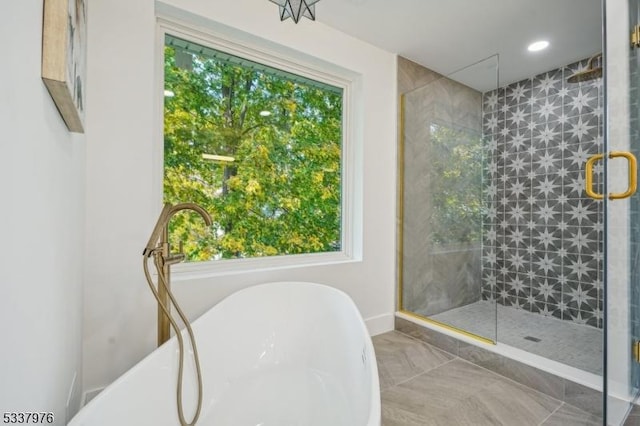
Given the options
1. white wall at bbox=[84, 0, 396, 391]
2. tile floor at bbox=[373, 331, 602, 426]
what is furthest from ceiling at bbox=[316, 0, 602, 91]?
tile floor at bbox=[373, 331, 602, 426]

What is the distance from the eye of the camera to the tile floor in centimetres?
155

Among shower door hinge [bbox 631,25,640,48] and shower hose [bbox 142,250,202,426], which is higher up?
shower door hinge [bbox 631,25,640,48]

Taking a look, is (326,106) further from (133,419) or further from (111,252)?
(133,419)

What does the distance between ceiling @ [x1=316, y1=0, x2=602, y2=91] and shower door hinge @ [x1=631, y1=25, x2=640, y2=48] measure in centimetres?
74

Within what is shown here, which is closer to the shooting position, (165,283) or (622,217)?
(165,283)

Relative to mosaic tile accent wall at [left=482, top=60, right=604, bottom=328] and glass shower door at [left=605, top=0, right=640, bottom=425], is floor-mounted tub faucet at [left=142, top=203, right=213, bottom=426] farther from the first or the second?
mosaic tile accent wall at [left=482, top=60, right=604, bottom=328]

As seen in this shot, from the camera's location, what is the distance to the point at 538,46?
2613 millimetres

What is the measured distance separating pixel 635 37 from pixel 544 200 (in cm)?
180

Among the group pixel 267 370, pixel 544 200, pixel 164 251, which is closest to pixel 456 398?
pixel 267 370

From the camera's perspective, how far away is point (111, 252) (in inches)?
62.5

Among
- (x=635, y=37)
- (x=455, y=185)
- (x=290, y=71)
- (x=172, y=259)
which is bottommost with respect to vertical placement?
(x=172, y=259)

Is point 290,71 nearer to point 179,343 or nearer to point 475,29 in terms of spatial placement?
point 475,29

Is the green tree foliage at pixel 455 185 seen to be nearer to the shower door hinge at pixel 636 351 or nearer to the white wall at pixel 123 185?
the shower door hinge at pixel 636 351

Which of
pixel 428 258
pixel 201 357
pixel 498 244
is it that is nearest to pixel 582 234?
pixel 498 244
